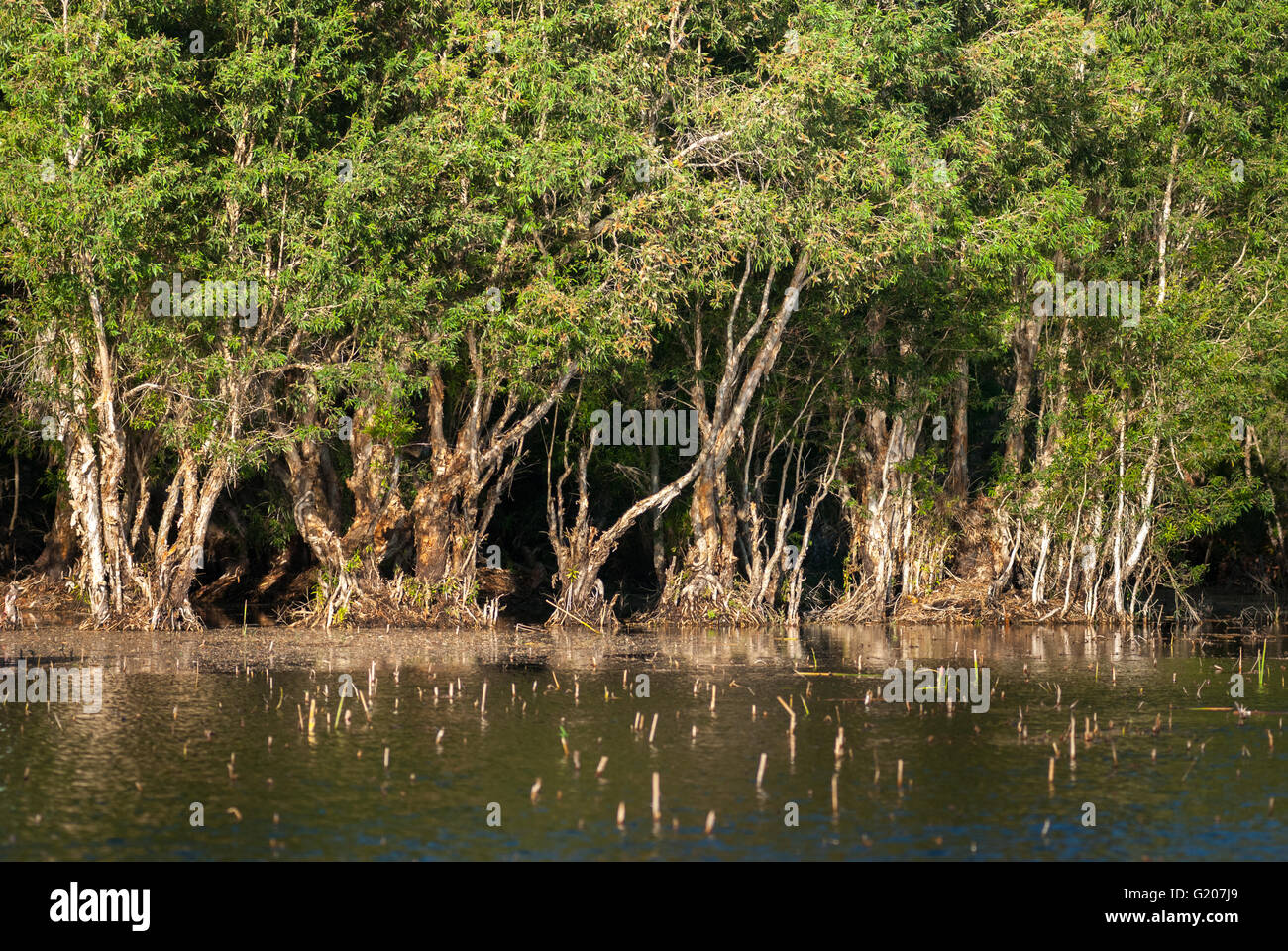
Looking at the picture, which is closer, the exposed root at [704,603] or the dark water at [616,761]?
the dark water at [616,761]

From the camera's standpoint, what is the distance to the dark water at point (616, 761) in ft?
42.7

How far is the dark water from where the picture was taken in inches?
512

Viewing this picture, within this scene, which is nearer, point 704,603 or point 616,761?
point 616,761

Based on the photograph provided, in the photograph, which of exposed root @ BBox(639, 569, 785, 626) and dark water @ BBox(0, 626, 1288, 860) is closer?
dark water @ BBox(0, 626, 1288, 860)

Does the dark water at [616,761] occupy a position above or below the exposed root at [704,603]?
below

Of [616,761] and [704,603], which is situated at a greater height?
[704,603]

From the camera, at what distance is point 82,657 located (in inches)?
929

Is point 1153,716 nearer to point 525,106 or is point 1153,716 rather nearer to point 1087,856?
point 1087,856

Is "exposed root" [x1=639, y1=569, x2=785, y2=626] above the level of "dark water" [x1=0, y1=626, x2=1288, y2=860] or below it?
above

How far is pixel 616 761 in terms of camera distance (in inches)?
639

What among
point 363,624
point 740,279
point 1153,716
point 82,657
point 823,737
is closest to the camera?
point 823,737
